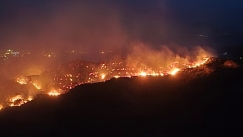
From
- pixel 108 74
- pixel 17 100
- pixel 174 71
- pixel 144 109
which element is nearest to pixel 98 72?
pixel 108 74

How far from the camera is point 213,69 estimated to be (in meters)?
22.9

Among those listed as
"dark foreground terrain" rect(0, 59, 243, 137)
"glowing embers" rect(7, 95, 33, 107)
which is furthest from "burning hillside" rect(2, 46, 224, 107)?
"dark foreground terrain" rect(0, 59, 243, 137)

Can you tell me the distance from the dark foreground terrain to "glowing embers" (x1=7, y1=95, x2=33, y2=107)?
1804 mm

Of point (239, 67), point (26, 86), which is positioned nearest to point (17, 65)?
point (26, 86)

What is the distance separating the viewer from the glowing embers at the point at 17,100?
22.8 metres

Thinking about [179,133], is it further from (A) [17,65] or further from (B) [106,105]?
(A) [17,65]

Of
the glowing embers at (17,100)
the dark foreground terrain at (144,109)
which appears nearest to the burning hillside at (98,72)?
the glowing embers at (17,100)

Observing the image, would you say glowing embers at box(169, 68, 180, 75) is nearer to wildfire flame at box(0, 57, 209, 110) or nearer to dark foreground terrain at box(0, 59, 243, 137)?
wildfire flame at box(0, 57, 209, 110)

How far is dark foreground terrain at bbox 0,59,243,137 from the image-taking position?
16.8 m

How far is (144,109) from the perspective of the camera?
1916 cm

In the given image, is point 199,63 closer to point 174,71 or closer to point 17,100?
point 174,71

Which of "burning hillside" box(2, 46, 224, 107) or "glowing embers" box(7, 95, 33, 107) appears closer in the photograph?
"glowing embers" box(7, 95, 33, 107)

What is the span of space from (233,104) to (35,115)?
1284 centimetres

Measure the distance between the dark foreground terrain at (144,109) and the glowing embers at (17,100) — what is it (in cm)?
180
